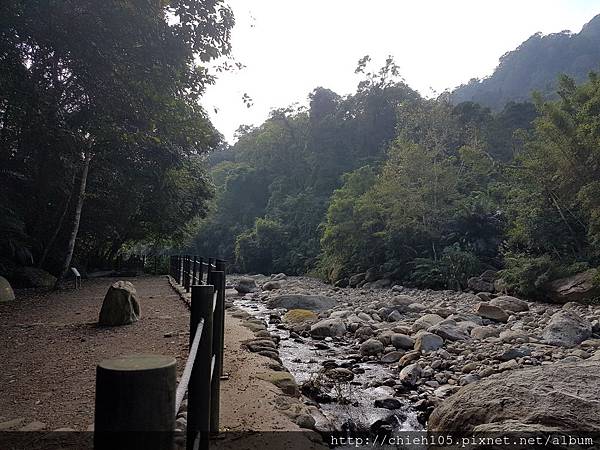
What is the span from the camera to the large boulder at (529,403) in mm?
3137

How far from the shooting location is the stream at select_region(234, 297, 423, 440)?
4.33m

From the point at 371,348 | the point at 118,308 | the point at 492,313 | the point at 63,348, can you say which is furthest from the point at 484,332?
the point at 63,348

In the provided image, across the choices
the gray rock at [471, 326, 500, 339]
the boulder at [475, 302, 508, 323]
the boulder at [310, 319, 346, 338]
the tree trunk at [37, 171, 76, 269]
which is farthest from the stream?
the tree trunk at [37, 171, 76, 269]

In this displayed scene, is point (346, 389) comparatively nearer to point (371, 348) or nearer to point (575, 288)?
point (371, 348)

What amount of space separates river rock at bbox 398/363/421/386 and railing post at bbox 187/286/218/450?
423 centimetres

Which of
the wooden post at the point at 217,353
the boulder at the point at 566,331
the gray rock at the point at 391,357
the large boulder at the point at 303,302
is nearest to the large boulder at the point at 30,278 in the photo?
the large boulder at the point at 303,302

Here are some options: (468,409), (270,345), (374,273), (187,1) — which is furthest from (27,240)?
(374,273)

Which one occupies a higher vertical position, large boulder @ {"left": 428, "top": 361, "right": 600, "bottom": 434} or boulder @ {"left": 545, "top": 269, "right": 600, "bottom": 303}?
boulder @ {"left": 545, "top": 269, "right": 600, "bottom": 303}

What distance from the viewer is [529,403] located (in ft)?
10.9

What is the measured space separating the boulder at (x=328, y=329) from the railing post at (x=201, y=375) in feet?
23.1

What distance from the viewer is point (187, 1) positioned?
7.41 metres

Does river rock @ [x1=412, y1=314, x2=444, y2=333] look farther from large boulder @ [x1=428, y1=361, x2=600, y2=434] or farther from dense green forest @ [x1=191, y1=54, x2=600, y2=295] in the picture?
dense green forest @ [x1=191, y1=54, x2=600, y2=295]

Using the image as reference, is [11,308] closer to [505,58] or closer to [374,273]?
[374,273]

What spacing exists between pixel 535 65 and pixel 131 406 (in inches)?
2908
